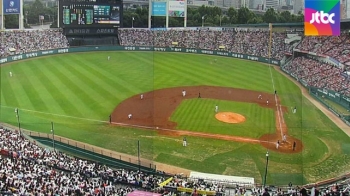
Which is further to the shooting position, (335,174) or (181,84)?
(181,84)

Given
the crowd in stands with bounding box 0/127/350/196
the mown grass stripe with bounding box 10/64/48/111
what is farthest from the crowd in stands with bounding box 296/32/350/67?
the mown grass stripe with bounding box 10/64/48/111

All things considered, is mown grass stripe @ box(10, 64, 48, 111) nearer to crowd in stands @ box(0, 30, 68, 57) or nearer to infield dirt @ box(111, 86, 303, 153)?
infield dirt @ box(111, 86, 303, 153)

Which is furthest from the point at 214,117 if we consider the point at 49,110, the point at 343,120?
the point at 49,110

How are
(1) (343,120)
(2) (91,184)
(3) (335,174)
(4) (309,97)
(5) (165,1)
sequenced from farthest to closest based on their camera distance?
(5) (165,1) → (4) (309,97) → (1) (343,120) → (3) (335,174) → (2) (91,184)

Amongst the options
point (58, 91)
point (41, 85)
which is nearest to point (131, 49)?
point (41, 85)

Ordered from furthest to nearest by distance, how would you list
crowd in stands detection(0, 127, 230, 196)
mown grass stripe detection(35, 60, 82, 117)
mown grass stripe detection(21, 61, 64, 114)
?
mown grass stripe detection(21, 61, 64, 114) < mown grass stripe detection(35, 60, 82, 117) < crowd in stands detection(0, 127, 230, 196)

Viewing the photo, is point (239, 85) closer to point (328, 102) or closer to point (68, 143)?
point (328, 102)

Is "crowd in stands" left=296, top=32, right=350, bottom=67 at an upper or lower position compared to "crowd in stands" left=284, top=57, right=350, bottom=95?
upper
